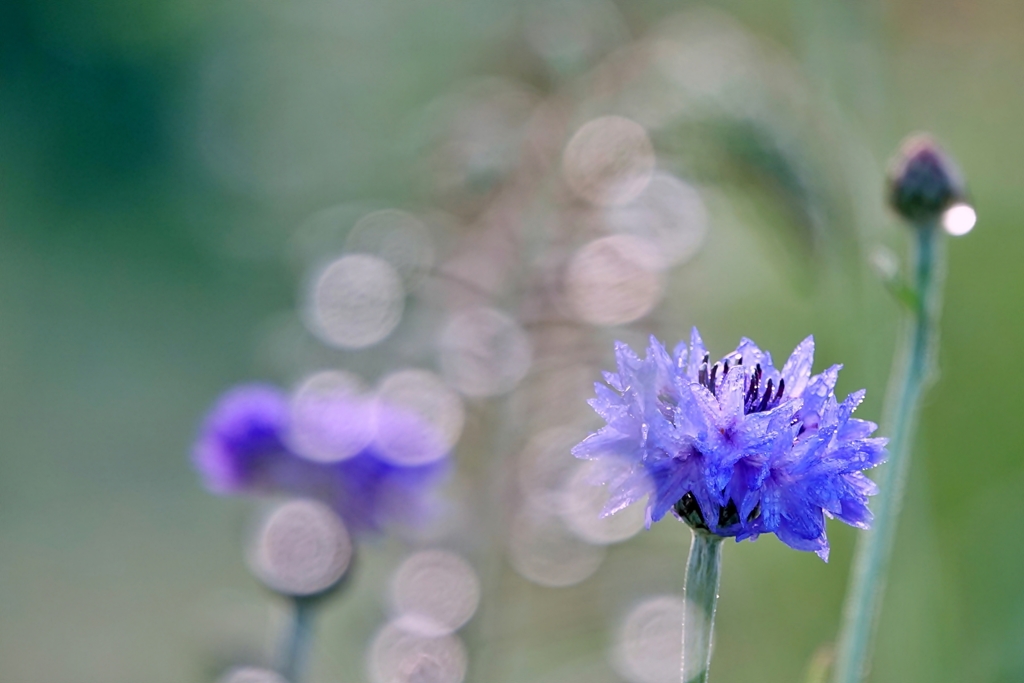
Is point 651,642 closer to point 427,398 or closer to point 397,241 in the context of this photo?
point 427,398

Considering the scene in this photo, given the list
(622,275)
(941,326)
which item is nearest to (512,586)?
(622,275)

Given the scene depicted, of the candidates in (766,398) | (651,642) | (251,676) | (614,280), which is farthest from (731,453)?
(614,280)

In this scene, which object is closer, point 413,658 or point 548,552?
point 413,658

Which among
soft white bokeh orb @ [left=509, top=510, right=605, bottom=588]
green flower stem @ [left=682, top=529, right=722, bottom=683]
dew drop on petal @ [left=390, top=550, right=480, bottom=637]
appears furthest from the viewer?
soft white bokeh orb @ [left=509, top=510, right=605, bottom=588]

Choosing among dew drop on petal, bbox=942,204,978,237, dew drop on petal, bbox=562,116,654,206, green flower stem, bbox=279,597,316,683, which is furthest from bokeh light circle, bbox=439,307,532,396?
dew drop on petal, bbox=942,204,978,237

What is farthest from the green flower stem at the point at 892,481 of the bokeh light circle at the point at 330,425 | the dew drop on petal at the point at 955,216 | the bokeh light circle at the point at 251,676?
the bokeh light circle at the point at 330,425

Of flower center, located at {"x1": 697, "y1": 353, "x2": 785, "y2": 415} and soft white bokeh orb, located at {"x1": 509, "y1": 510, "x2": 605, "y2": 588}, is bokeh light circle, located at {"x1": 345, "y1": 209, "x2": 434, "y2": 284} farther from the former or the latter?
flower center, located at {"x1": 697, "y1": 353, "x2": 785, "y2": 415}

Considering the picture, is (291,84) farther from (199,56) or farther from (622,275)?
(622,275)
